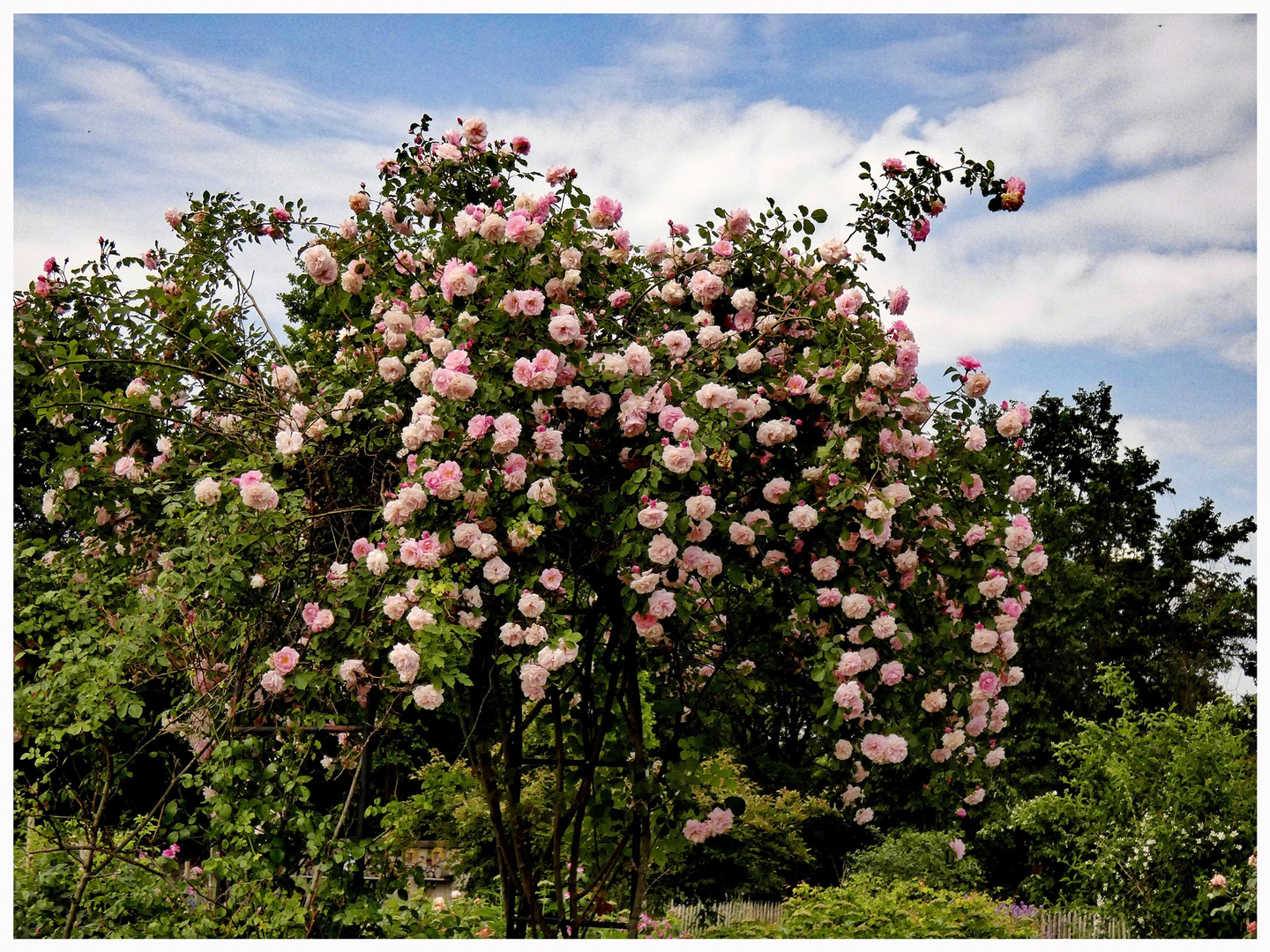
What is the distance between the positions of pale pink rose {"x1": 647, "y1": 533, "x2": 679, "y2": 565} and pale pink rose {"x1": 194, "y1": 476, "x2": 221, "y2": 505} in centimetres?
117

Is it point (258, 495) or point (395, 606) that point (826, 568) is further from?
point (258, 495)

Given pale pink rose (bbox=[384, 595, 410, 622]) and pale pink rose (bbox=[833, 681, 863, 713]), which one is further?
pale pink rose (bbox=[833, 681, 863, 713])

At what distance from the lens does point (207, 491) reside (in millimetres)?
2723

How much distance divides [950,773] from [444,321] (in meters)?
1.95

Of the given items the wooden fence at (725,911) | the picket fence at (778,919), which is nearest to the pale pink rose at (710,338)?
the picket fence at (778,919)

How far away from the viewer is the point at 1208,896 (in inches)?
243

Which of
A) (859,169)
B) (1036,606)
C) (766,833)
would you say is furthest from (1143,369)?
(859,169)

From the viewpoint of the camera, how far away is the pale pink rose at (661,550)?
2562mm

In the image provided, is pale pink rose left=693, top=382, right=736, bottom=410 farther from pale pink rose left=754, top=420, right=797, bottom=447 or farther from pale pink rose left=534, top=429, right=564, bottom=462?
pale pink rose left=534, top=429, right=564, bottom=462

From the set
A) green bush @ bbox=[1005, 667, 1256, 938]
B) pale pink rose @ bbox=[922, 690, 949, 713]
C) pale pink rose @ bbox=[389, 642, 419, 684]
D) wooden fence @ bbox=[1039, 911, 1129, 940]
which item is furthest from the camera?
wooden fence @ bbox=[1039, 911, 1129, 940]

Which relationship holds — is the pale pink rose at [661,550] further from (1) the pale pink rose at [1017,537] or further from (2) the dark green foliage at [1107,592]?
(2) the dark green foliage at [1107,592]

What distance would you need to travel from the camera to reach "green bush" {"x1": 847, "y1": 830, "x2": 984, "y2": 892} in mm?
8852

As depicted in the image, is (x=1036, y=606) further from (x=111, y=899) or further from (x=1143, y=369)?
(x=111, y=899)

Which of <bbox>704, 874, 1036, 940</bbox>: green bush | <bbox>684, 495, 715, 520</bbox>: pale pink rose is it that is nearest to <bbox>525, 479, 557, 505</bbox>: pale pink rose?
<bbox>684, 495, 715, 520</bbox>: pale pink rose
